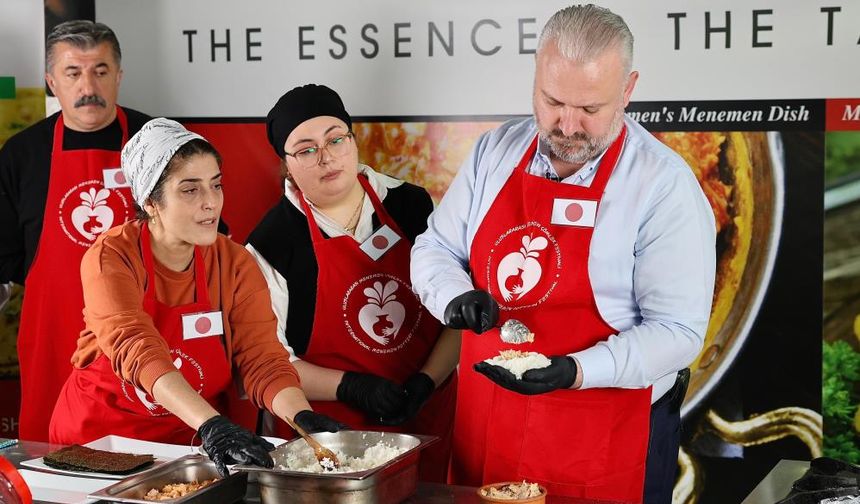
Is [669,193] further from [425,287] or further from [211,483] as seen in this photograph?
[211,483]

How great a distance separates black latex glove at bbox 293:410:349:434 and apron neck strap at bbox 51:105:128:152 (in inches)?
68.1

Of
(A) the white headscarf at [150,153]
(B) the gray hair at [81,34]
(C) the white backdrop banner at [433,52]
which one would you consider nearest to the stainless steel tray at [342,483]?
(A) the white headscarf at [150,153]

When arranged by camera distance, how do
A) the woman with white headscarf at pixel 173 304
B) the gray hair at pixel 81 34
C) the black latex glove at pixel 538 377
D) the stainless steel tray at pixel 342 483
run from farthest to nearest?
the gray hair at pixel 81 34 < the woman with white headscarf at pixel 173 304 < the black latex glove at pixel 538 377 < the stainless steel tray at pixel 342 483

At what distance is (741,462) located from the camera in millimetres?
3656

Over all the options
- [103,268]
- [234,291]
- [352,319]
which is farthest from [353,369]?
[103,268]

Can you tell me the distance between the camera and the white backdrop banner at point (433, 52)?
347cm

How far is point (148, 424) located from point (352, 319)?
2.32 feet

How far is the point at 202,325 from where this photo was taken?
2867 millimetres

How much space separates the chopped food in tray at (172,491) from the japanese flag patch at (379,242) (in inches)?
44.2

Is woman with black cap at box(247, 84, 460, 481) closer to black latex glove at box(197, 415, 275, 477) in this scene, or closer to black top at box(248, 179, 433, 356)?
black top at box(248, 179, 433, 356)

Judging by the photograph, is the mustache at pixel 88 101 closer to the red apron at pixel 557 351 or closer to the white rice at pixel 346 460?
the red apron at pixel 557 351

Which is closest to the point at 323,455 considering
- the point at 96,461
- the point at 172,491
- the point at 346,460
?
the point at 346,460

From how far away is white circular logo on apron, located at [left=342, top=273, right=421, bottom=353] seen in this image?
128 inches

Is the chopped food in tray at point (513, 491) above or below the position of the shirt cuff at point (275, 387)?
below
